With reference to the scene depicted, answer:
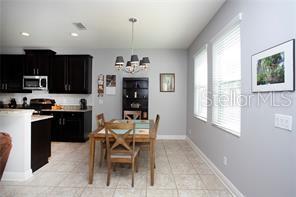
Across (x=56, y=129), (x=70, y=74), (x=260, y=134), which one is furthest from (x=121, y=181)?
(x=70, y=74)

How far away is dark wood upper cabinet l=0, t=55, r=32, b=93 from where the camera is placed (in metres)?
5.11

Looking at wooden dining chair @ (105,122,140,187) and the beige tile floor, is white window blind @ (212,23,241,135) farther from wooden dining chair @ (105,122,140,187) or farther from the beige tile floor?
wooden dining chair @ (105,122,140,187)

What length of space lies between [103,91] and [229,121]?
12.5 ft

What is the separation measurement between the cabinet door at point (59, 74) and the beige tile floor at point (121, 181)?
2.22 meters

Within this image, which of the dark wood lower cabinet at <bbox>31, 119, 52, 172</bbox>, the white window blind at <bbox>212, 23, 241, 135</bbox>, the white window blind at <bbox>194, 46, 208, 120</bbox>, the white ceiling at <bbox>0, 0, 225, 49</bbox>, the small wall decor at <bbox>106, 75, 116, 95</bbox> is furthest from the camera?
the small wall decor at <bbox>106, 75, 116, 95</bbox>

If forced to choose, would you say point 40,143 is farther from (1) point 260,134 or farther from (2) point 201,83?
(2) point 201,83

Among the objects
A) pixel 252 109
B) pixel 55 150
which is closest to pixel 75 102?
pixel 55 150

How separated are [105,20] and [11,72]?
3.74 meters

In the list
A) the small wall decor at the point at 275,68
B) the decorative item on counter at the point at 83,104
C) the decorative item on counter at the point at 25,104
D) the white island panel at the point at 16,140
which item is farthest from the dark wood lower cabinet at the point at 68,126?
the small wall decor at the point at 275,68

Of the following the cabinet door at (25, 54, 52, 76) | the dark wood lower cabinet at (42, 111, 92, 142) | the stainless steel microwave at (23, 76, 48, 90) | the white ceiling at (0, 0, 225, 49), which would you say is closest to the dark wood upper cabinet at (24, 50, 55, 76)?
the cabinet door at (25, 54, 52, 76)

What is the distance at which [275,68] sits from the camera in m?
1.60

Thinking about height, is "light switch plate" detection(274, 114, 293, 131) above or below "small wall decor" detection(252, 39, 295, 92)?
below

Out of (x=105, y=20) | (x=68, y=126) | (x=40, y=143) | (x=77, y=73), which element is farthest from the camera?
(x=77, y=73)

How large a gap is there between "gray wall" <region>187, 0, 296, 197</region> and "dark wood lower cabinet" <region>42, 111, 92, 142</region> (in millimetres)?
3665
